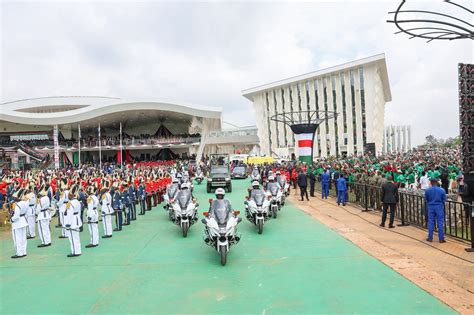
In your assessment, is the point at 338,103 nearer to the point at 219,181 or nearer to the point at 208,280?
the point at 219,181

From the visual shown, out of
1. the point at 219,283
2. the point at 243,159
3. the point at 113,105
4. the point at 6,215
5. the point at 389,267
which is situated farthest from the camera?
the point at 113,105

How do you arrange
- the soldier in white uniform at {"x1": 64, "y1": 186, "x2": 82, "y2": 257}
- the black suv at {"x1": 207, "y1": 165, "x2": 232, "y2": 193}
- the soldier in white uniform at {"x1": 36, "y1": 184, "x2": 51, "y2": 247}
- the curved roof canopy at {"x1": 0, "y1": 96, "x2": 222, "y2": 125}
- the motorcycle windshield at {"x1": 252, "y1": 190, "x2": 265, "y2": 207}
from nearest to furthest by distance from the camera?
1. the soldier in white uniform at {"x1": 64, "y1": 186, "x2": 82, "y2": 257}
2. the soldier in white uniform at {"x1": 36, "y1": 184, "x2": 51, "y2": 247}
3. the motorcycle windshield at {"x1": 252, "y1": 190, "x2": 265, "y2": 207}
4. the black suv at {"x1": 207, "y1": 165, "x2": 232, "y2": 193}
5. the curved roof canopy at {"x1": 0, "y1": 96, "x2": 222, "y2": 125}

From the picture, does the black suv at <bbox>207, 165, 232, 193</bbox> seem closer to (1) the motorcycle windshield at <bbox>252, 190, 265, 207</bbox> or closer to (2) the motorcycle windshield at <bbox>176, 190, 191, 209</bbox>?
(1) the motorcycle windshield at <bbox>252, 190, 265, 207</bbox>

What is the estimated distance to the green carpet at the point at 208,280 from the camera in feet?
18.2

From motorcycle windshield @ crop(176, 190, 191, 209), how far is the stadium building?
39.2m

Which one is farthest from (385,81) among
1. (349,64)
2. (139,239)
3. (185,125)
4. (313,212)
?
(139,239)

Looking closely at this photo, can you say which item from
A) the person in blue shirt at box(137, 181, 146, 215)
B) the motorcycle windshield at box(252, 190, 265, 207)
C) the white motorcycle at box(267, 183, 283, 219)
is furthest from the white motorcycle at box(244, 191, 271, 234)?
the person in blue shirt at box(137, 181, 146, 215)

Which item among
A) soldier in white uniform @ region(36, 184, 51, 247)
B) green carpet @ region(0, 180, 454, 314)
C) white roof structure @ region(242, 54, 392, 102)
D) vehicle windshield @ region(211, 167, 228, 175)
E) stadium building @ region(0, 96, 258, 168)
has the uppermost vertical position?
white roof structure @ region(242, 54, 392, 102)

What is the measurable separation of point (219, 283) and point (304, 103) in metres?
58.0

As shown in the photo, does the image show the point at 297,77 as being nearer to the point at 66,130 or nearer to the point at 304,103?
the point at 304,103

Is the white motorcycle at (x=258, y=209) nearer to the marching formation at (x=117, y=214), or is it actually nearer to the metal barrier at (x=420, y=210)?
the marching formation at (x=117, y=214)

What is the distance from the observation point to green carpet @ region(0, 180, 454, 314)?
554 cm

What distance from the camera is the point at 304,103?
204 feet

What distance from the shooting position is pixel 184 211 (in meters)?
10.8
